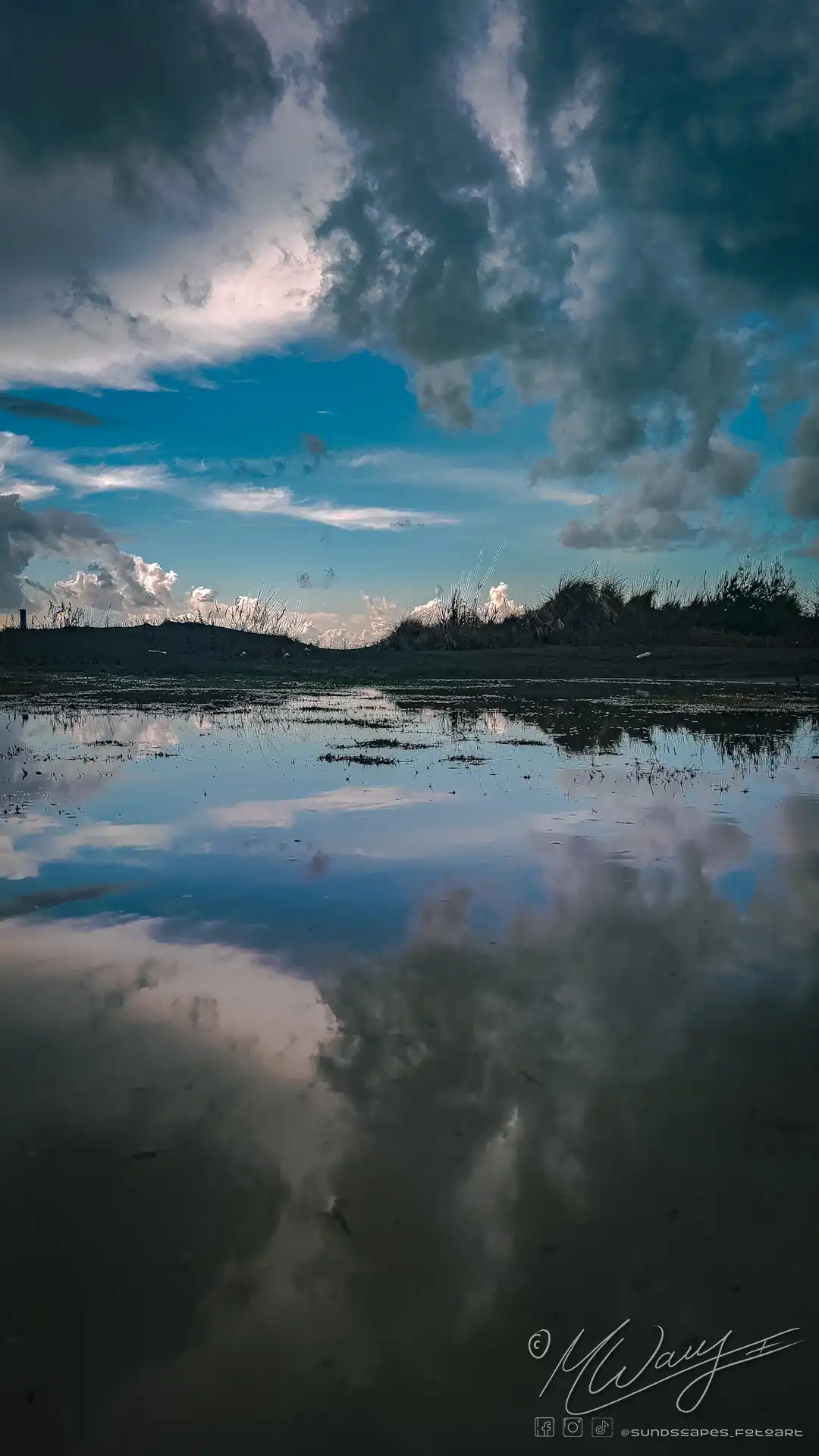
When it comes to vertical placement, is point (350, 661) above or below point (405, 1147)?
above

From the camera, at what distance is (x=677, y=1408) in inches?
93.6

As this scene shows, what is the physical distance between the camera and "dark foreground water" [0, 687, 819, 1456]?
2367 mm

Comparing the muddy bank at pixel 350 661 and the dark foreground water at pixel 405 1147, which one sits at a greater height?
the muddy bank at pixel 350 661

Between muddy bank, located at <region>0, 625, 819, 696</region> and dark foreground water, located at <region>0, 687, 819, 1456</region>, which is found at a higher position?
muddy bank, located at <region>0, 625, 819, 696</region>

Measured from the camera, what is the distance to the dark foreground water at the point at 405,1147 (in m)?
2.37

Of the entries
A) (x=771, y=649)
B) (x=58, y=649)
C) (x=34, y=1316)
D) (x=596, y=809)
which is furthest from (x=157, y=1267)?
(x=58, y=649)

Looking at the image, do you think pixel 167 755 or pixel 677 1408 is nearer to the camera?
pixel 677 1408

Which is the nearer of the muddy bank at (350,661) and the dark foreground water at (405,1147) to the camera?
the dark foreground water at (405,1147)

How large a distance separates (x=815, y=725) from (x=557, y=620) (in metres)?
25.7

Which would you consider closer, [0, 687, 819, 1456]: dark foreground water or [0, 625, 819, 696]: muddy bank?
[0, 687, 819, 1456]: dark foreground water

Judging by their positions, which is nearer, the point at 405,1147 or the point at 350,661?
the point at 405,1147

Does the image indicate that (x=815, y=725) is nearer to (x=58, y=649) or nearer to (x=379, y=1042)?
(x=379, y=1042)

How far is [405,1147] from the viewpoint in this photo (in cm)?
336

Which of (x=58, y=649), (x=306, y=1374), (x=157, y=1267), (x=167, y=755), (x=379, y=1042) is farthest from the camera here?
(x=58, y=649)
